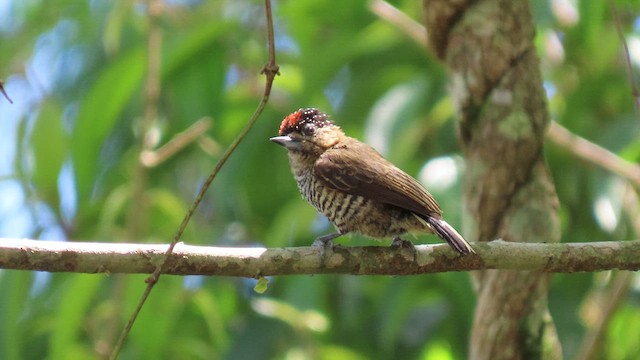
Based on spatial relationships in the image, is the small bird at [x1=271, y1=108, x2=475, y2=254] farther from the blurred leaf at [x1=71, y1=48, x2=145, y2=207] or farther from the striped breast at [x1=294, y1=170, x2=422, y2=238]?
the blurred leaf at [x1=71, y1=48, x2=145, y2=207]

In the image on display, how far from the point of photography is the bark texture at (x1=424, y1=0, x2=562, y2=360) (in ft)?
9.73

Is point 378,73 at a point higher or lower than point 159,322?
higher

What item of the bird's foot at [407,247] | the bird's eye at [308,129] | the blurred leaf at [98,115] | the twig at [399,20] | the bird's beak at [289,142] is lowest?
the bird's foot at [407,247]

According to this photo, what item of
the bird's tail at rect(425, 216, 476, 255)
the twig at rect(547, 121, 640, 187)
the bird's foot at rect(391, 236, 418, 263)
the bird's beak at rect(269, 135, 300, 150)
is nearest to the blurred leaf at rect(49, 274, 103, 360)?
the bird's beak at rect(269, 135, 300, 150)

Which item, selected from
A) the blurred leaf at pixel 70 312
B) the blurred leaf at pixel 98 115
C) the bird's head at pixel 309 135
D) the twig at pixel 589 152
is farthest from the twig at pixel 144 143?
the twig at pixel 589 152

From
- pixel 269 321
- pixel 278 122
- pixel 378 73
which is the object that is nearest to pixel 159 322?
pixel 269 321

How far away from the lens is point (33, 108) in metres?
5.43

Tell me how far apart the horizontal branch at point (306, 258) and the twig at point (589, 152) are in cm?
149

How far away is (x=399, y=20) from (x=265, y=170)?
126cm

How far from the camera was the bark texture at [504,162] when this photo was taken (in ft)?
9.73

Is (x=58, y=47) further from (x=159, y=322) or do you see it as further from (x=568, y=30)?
(x=568, y=30)

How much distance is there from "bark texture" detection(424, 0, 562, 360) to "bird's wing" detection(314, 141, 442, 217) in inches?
17.0

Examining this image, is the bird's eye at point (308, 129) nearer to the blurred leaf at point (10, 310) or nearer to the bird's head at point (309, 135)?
the bird's head at point (309, 135)

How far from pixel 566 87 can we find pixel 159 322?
8.20 ft
